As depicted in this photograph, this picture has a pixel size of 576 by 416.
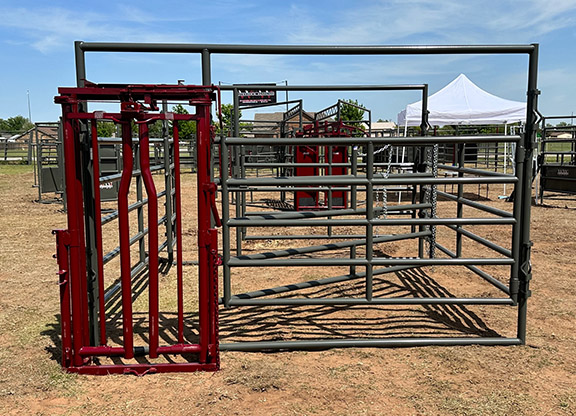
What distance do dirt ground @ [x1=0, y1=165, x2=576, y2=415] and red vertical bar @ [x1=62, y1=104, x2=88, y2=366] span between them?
277 mm

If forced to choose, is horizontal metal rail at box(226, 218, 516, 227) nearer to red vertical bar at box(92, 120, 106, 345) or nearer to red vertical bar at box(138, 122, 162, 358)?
red vertical bar at box(138, 122, 162, 358)

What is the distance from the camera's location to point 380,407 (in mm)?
2574

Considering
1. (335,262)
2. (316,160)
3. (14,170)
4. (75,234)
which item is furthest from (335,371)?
(14,170)

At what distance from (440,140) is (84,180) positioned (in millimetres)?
2307

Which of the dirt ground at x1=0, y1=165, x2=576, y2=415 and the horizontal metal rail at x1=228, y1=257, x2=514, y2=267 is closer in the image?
the dirt ground at x1=0, y1=165, x2=576, y2=415

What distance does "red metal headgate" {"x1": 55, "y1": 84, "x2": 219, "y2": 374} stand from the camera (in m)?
2.80

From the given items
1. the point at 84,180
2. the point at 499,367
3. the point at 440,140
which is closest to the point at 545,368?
the point at 499,367

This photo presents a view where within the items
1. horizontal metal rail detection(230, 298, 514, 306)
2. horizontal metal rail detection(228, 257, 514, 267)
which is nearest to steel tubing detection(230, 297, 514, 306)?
horizontal metal rail detection(230, 298, 514, 306)

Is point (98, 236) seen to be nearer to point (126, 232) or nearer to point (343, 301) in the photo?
point (126, 232)

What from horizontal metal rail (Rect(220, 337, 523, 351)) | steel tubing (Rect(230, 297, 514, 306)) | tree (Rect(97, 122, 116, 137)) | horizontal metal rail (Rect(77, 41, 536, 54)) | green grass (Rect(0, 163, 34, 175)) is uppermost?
tree (Rect(97, 122, 116, 137))

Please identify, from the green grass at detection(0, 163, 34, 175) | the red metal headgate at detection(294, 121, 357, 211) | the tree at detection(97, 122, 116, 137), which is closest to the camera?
the red metal headgate at detection(294, 121, 357, 211)

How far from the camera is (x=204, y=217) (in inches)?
115

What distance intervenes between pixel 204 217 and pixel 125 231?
489mm

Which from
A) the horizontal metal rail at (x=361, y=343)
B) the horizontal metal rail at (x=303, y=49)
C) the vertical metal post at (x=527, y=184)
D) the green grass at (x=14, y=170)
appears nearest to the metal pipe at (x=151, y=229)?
the horizontal metal rail at (x=361, y=343)
